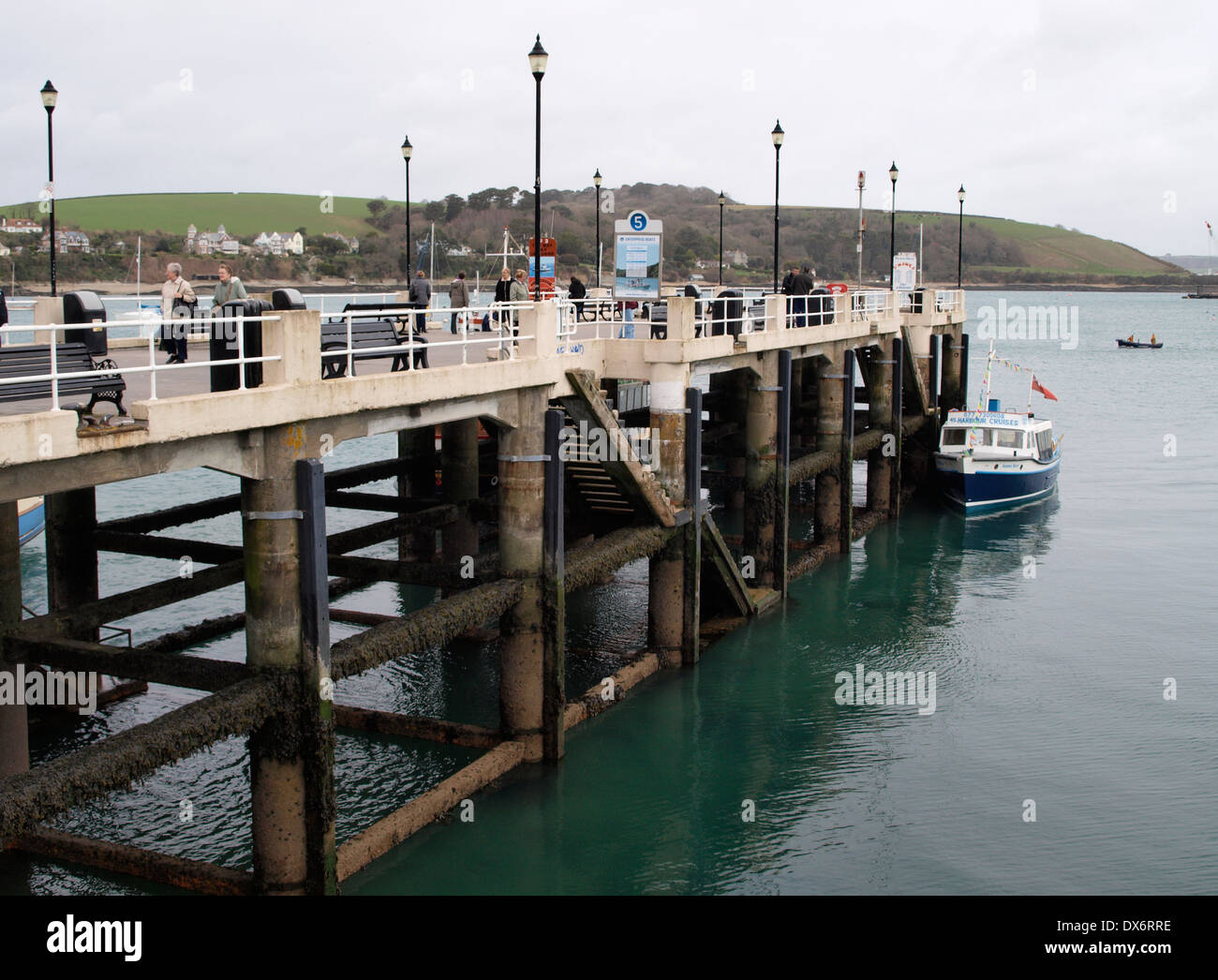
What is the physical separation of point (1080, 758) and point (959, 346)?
107 feet

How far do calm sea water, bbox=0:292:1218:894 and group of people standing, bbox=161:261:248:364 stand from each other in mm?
6354

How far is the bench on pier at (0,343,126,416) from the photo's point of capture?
12.4 meters

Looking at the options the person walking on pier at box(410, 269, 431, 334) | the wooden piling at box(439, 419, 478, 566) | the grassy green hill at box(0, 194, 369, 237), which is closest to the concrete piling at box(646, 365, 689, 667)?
the wooden piling at box(439, 419, 478, 566)

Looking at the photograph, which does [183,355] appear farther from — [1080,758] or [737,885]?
[1080,758]

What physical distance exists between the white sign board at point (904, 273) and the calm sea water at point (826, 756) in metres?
14.2

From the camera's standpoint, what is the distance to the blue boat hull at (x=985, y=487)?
41.2 meters

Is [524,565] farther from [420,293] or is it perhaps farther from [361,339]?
[420,293]

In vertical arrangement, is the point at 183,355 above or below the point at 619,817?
above
